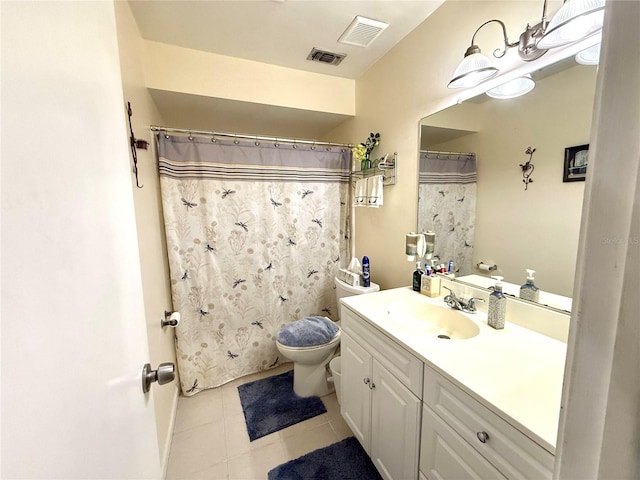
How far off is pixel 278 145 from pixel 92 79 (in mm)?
1581

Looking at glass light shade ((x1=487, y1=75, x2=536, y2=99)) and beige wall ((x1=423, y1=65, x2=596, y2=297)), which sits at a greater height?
glass light shade ((x1=487, y1=75, x2=536, y2=99))

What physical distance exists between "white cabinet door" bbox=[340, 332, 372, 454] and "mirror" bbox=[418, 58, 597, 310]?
0.69 meters

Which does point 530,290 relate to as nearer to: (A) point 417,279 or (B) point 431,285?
(B) point 431,285

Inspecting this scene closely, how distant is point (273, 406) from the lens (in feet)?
5.84

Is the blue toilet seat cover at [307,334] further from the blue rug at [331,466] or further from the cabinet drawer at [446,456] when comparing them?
the cabinet drawer at [446,456]

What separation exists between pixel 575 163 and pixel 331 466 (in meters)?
1.75

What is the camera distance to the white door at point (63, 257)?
Result: 27cm

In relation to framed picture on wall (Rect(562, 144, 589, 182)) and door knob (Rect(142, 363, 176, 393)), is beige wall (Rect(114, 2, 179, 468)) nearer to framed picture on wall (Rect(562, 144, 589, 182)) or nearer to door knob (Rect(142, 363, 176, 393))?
door knob (Rect(142, 363, 176, 393))

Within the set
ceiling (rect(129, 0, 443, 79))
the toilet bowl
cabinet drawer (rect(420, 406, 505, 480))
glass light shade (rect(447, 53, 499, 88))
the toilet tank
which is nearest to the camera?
cabinet drawer (rect(420, 406, 505, 480))

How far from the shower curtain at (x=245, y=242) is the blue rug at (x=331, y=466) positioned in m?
0.86

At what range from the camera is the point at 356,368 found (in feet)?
4.45

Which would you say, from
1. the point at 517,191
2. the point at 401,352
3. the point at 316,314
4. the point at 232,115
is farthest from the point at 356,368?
the point at 232,115

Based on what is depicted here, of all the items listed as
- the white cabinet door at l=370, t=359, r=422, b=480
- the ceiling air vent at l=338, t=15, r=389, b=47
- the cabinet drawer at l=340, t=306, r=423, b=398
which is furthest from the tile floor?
the ceiling air vent at l=338, t=15, r=389, b=47

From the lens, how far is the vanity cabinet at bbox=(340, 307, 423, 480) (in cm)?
99
